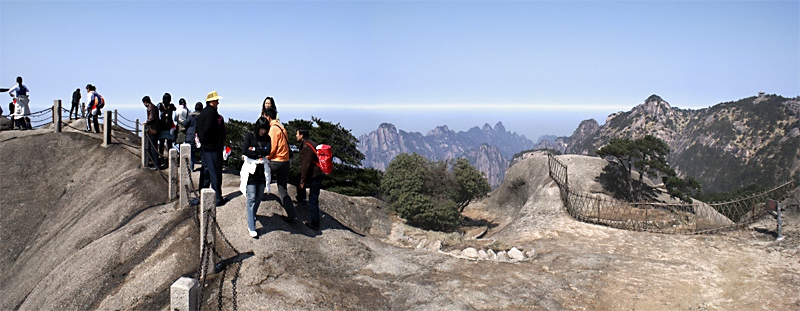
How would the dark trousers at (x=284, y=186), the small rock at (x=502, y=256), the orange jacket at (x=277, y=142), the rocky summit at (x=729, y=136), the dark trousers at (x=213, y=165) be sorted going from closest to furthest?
the orange jacket at (x=277, y=142) < the dark trousers at (x=284, y=186) < the dark trousers at (x=213, y=165) < the small rock at (x=502, y=256) < the rocky summit at (x=729, y=136)

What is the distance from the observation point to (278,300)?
29.0ft

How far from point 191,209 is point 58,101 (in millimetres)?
Answer: 14437

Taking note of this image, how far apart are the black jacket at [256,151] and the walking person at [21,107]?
17.2 m

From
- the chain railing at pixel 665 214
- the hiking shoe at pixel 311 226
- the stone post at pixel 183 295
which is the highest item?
the stone post at pixel 183 295

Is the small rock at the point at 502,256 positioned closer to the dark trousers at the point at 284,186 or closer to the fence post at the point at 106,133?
the dark trousers at the point at 284,186

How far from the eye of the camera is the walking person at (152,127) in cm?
1733

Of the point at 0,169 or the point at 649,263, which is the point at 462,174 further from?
the point at 0,169

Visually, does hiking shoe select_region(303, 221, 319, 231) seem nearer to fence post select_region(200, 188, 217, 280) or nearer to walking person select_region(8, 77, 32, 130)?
fence post select_region(200, 188, 217, 280)

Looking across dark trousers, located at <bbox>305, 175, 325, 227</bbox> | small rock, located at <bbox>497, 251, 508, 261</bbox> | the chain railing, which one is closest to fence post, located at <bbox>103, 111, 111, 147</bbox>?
dark trousers, located at <bbox>305, 175, 325, 227</bbox>

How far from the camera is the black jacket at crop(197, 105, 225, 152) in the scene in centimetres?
1227

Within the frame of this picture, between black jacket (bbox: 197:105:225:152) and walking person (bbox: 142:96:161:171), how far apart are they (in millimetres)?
6072

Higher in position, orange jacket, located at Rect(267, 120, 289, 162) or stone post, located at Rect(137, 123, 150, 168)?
orange jacket, located at Rect(267, 120, 289, 162)

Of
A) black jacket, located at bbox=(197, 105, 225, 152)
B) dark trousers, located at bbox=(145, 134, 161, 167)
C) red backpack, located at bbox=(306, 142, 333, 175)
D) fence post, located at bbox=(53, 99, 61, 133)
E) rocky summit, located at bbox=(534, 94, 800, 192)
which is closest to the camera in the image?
red backpack, located at bbox=(306, 142, 333, 175)

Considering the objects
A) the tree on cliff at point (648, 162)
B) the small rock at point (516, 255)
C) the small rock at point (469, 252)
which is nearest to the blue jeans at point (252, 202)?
the small rock at point (469, 252)
